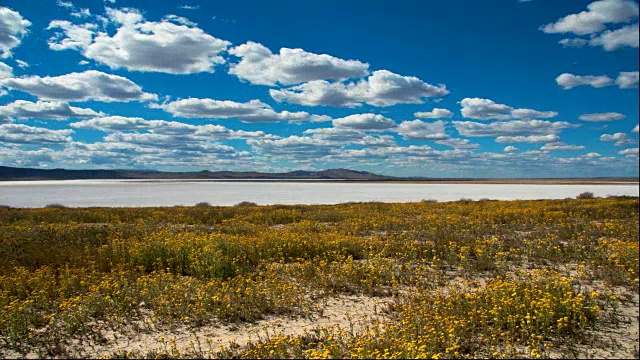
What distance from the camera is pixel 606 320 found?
21.3ft

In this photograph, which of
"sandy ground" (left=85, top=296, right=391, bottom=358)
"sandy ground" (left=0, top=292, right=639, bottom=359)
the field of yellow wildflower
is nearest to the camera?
"sandy ground" (left=0, top=292, right=639, bottom=359)

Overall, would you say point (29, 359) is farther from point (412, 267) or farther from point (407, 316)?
point (412, 267)

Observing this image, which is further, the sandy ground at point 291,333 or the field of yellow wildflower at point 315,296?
the field of yellow wildflower at point 315,296

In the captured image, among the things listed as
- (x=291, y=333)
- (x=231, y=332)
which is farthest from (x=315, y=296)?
(x=231, y=332)

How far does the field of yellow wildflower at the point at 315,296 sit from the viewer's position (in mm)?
5691

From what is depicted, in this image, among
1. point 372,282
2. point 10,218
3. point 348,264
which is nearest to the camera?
point 372,282

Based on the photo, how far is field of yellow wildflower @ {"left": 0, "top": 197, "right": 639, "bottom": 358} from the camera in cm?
569

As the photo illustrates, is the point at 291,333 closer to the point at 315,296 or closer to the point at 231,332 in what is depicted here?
the point at 231,332

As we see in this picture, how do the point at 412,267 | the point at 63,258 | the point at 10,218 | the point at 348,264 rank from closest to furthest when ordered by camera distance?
the point at 348,264 → the point at 412,267 → the point at 63,258 → the point at 10,218

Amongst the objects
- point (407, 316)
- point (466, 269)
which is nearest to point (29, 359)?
point (407, 316)

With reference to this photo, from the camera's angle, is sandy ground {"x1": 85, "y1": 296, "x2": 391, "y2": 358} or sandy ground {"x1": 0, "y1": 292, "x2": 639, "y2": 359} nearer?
sandy ground {"x1": 0, "y1": 292, "x2": 639, "y2": 359}

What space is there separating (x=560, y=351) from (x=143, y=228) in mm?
16394

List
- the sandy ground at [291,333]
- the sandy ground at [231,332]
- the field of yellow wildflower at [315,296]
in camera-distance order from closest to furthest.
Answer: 1. the sandy ground at [291,333]
2. the field of yellow wildflower at [315,296]
3. the sandy ground at [231,332]

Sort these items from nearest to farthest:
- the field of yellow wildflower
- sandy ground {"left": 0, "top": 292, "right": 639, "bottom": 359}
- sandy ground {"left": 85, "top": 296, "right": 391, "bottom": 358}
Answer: sandy ground {"left": 0, "top": 292, "right": 639, "bottom": 359} < the field of yellow wildflower < sandy ground {"left": 85, "top": 296, "right": 391, "bottom": 358}
